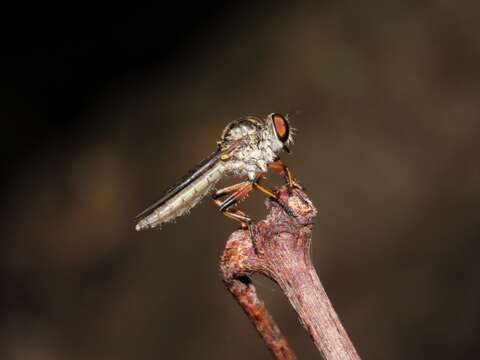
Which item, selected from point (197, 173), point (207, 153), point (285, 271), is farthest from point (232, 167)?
point (207, 153)

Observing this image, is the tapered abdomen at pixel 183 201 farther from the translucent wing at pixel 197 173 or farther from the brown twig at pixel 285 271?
the brown twig at pixel 285 271

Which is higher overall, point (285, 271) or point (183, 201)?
point (183, 201)

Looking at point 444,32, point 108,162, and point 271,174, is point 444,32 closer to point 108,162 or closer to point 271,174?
point 271,174

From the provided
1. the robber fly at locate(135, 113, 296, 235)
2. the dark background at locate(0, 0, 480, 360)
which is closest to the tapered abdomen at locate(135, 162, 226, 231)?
the robber fly at locate(135, 113, 296, 235)

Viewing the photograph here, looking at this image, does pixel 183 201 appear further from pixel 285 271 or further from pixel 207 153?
pixel 207 153

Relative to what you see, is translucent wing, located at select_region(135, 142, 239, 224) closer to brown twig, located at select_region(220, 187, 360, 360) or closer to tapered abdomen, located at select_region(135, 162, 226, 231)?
tapered abdomen, located at select_region(135, 162, 226, 231)

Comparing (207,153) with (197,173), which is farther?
(207,153)

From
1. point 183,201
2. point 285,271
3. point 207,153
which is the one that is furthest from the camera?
point 207,153
